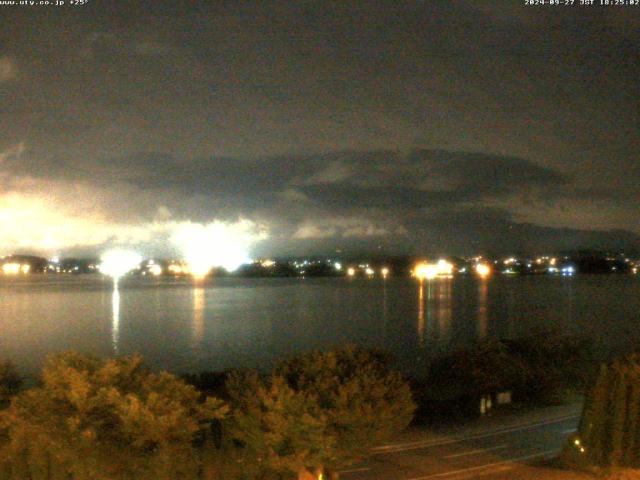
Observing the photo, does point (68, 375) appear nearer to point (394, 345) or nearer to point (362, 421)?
point (362, 421)

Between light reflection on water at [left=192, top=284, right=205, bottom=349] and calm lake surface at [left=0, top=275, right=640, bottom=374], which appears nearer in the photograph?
calm lake surface at [left=0, top=275, right=640, bottom=374]

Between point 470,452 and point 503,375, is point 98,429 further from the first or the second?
point 503,375

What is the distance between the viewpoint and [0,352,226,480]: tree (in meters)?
8.20

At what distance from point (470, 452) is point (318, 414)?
7095 mm

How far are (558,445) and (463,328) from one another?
54148 millimetres

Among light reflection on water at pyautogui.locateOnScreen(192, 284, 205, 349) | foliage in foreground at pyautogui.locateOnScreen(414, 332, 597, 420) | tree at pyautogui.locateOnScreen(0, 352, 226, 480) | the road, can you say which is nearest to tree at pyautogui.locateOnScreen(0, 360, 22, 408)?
tree at pyautogui.locateOnScreen(0, 352, 226, 480)

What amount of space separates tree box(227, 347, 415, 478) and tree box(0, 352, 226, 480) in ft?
2.58

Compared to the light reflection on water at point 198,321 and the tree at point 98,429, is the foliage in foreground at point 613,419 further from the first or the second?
the light reflection on water at point 198,321

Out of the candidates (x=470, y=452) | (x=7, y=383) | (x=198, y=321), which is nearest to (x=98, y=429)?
(x=7, y=383)

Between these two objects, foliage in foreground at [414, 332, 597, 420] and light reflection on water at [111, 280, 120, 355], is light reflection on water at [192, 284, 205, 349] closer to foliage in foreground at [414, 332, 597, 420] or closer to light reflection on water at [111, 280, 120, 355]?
light reflection on water at [111, 280, 120, 355]

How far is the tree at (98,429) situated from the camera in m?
8.20

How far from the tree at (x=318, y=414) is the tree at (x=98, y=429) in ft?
2.58

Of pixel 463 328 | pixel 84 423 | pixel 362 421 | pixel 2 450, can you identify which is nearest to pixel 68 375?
pixel 84 423

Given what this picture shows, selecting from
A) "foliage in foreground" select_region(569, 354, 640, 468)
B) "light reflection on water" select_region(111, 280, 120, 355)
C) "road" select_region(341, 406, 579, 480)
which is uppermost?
"foliage in foreground" select_region(569, 354, 640, 468)
